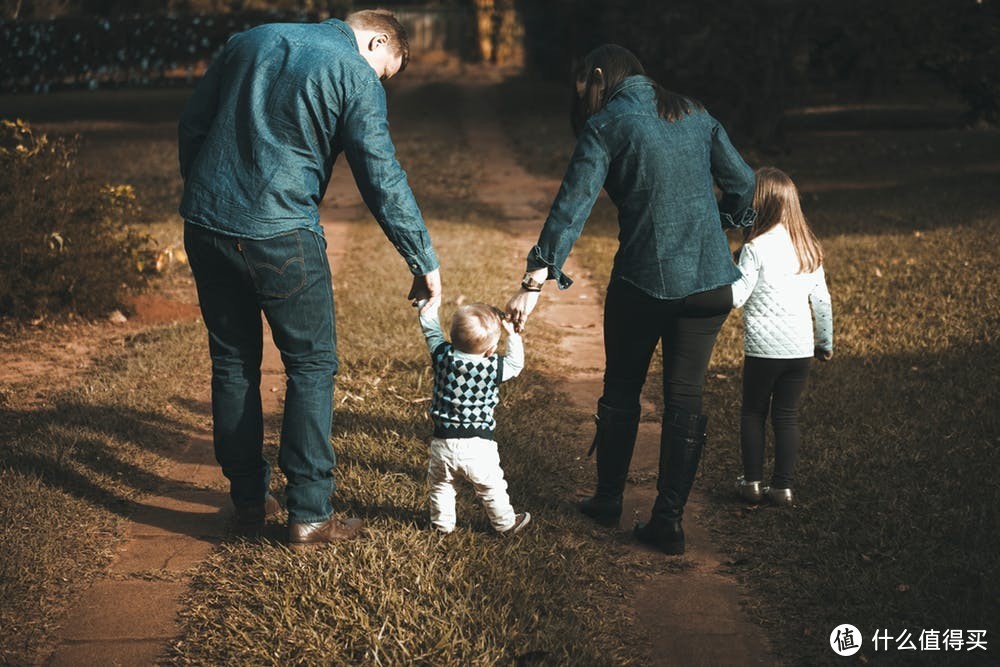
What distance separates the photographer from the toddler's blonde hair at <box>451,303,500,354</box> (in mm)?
3566

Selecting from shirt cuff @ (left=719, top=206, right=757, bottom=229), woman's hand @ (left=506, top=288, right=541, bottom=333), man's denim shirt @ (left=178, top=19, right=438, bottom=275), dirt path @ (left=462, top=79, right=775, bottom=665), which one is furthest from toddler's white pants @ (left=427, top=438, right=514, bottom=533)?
shirt cuff @ (left=719, top=206, right=757, bottom=229)

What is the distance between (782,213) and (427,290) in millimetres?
1572

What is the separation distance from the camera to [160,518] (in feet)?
13.8

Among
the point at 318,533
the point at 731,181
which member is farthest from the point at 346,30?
the point at 318,533

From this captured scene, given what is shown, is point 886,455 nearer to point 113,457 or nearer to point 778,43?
point 113,457

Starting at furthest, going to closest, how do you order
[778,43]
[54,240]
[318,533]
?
[778,43], [54,240], [318,533]

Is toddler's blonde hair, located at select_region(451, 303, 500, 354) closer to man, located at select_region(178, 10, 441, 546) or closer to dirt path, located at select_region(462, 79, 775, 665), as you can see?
man, located at select_region(178, 10, 441, 546)

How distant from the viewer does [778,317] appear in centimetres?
419

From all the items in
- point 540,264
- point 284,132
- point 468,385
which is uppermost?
point 284,132

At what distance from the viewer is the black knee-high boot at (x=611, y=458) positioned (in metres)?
3.99

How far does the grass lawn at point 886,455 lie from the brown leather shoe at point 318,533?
1460 millimetres

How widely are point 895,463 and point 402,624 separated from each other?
8.25 feet

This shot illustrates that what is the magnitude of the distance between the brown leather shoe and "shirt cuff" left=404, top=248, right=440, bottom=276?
981 millimetres

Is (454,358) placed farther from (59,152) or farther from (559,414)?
(59,152)
